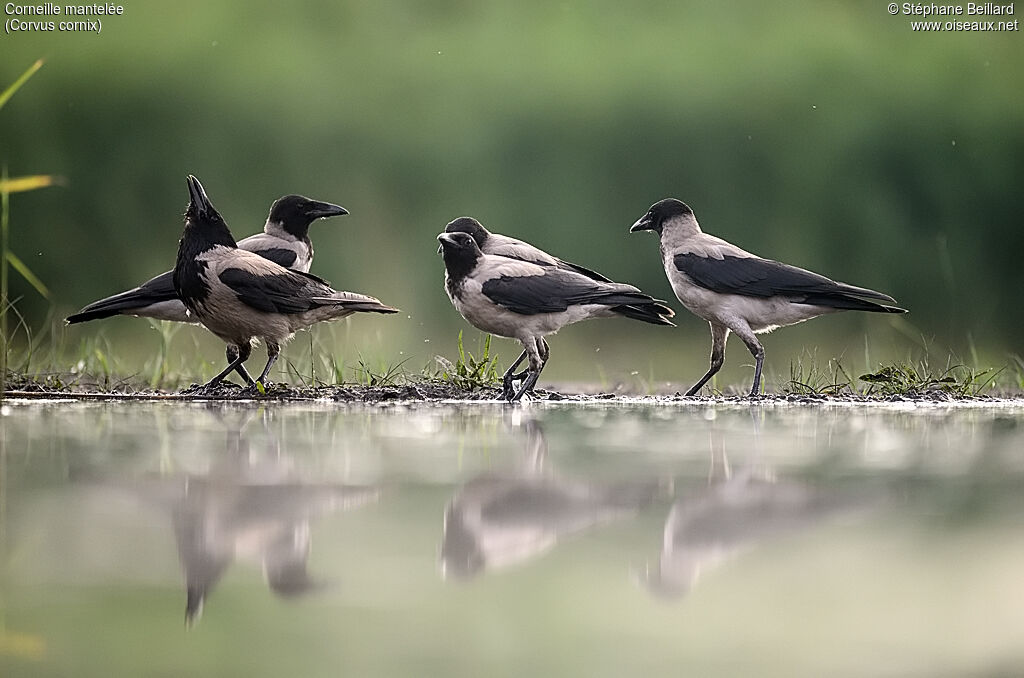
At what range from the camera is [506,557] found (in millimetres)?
2385

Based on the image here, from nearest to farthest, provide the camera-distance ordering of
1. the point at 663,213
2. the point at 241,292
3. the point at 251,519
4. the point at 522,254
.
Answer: the point at 251,519, the point at 241,292, the point at 522,254, the point at 663,213

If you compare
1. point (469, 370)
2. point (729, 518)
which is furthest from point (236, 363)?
point (729, 518)

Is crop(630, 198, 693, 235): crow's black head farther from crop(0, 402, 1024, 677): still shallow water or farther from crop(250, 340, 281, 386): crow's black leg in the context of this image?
crop(0, 402, 1024, 677): still shallow water

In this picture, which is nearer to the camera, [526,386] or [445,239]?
[526,386]

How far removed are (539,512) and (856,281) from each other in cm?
724

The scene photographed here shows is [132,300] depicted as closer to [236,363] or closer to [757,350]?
[236,363]

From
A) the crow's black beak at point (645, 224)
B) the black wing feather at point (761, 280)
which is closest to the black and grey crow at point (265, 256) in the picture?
the crow's black beak at point (645, 224)

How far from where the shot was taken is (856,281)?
31.3ft

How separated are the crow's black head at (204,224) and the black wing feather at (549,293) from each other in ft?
5.09

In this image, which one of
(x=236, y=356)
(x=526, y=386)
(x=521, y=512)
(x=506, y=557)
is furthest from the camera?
(x=236, y=356)

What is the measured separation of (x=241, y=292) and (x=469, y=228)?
1.73 meters

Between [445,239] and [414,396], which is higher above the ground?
[445,239]

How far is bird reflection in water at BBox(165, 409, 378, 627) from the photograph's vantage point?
7.22 ft

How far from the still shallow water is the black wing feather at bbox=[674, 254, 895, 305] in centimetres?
285
